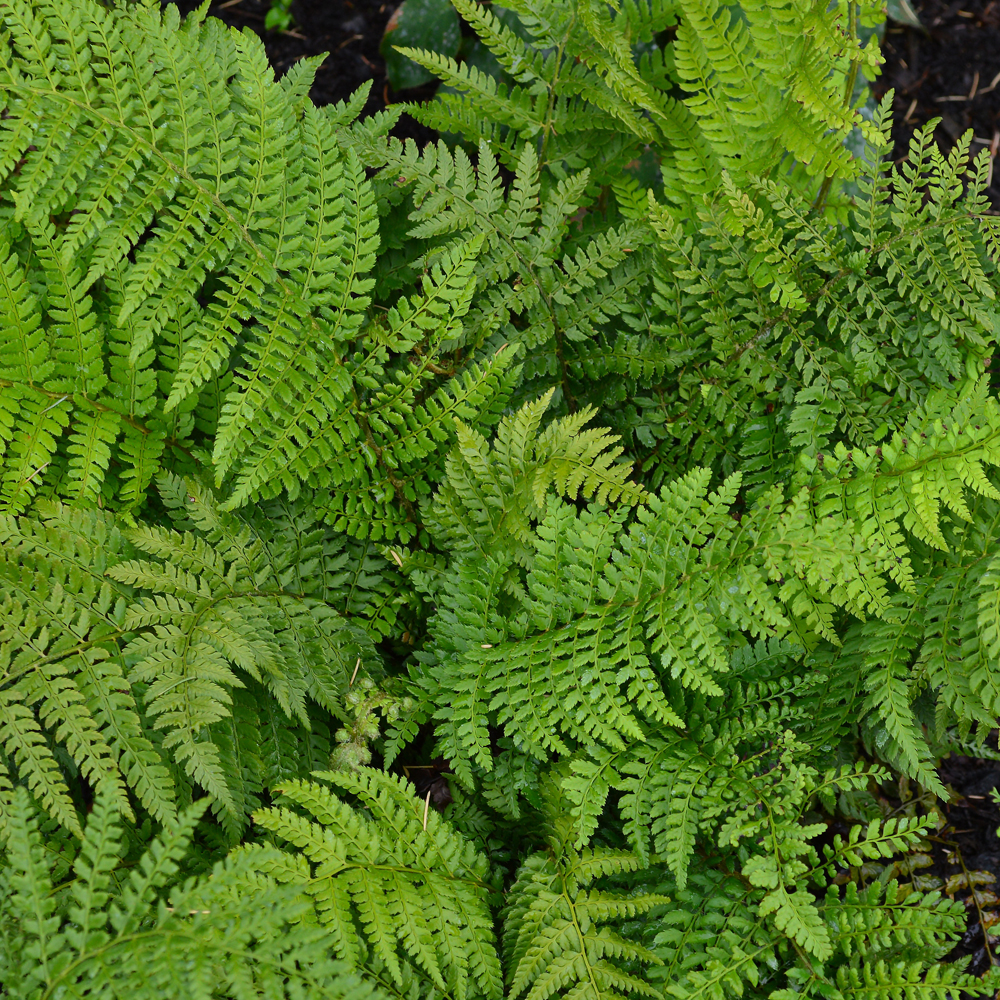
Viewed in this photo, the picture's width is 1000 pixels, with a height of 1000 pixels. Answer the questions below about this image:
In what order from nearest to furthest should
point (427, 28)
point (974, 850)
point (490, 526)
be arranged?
point (490, 526) → point (974, 850) → point (427, 28)

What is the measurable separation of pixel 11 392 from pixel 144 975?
1.68 metres

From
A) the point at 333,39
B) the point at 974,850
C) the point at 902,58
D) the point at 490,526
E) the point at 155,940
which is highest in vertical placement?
the point at 902,58

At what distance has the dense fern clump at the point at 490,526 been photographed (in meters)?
2.26

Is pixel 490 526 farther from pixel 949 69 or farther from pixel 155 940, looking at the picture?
pixel 949 69

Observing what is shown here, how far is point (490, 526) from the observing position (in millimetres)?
2697

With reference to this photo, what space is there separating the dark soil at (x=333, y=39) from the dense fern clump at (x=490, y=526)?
150cm

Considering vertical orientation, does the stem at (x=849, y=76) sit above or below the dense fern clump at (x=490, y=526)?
above

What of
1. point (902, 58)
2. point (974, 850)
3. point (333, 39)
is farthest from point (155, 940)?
point (902, 58)

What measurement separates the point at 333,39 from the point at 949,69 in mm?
3360

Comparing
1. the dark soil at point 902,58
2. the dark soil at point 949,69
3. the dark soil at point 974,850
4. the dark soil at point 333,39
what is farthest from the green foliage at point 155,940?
the dark soil at point 949,69

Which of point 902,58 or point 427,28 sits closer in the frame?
point 427,28

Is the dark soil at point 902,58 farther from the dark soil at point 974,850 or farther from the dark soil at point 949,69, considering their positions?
the dark soil at point 974,850

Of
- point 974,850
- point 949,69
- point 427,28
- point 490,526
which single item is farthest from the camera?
point 949,69

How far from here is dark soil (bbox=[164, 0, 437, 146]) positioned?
4277 millimetres
